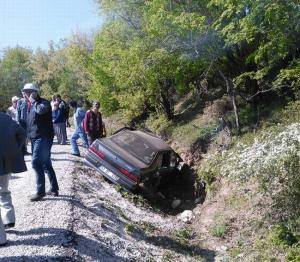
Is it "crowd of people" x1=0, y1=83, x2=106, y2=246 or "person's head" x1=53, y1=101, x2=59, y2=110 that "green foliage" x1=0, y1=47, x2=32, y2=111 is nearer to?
"person's head" x1=53, y1=101, x2=59, y2=110

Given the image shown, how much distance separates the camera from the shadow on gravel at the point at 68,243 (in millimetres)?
5812

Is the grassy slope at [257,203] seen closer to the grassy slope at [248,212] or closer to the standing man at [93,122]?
the grassy slope at [248,212]

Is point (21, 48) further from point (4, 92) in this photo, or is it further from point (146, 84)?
point (146, 84)

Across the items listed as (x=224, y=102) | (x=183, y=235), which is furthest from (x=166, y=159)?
(x=224, y=102)

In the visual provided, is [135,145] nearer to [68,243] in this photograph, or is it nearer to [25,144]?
[25,144]

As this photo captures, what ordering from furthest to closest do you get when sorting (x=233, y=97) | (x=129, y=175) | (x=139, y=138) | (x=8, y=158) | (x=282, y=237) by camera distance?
(x=233, y=97)
(x=139, y=138)
(x=129, y=175)
(x=282, y=237)
(x=8, y=158)

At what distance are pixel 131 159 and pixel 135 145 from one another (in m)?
0.73

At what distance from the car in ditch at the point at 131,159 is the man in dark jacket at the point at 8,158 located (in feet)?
14.1

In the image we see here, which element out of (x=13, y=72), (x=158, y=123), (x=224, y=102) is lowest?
(x=158, y=123)

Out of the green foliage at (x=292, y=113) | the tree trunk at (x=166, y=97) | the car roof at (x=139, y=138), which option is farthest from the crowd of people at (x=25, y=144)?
the tree trunk at (x=166, y=97)

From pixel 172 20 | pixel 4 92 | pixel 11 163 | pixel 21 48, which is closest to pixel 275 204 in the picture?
pixel 11 163

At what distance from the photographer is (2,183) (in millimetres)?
5727

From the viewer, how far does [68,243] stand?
6.00 meters

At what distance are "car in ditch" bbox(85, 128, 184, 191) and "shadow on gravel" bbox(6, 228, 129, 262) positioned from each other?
3.50 m
